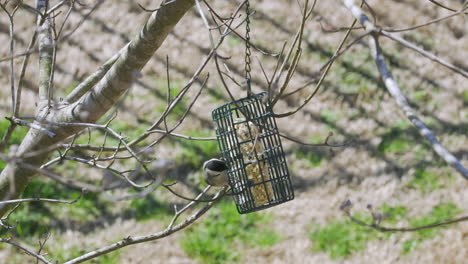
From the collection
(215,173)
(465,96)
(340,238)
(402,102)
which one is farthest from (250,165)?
(465,96)

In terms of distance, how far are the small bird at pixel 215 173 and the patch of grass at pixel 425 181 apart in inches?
108

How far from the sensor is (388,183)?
4879 mm

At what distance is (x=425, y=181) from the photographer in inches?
190

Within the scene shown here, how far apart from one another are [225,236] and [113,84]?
7.66 ft

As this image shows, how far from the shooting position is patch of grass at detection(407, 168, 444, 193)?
4.77 meters

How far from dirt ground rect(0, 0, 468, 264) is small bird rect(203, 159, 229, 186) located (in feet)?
6.57

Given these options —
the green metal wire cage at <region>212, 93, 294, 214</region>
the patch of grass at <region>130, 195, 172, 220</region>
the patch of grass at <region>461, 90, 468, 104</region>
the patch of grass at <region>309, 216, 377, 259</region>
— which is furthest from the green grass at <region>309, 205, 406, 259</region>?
the green metal wire cage at <region>212, 93, 294, 214</region>

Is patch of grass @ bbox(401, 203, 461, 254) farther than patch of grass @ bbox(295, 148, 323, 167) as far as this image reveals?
No

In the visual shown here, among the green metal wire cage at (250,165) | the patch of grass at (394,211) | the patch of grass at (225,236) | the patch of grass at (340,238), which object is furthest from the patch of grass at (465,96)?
the green metal wire cage at (250,165)

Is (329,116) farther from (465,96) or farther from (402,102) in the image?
(402,102)

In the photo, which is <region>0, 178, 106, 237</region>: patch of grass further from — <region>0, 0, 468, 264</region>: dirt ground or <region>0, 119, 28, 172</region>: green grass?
<region>0, 119, 28, 172</region>: green grass

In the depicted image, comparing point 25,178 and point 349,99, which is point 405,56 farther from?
point 25,178

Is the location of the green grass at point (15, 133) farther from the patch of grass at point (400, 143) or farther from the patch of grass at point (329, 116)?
the patch of grass at point (400, 143)

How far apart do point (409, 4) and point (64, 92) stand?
11.4 ft
